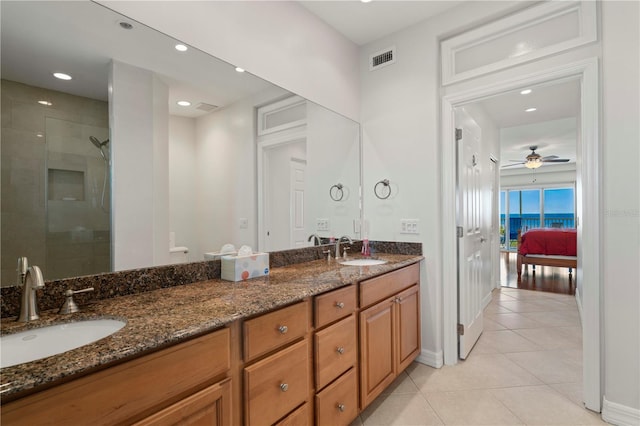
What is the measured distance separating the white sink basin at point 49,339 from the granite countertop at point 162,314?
0.9 inches

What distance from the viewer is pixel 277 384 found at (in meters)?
1.25

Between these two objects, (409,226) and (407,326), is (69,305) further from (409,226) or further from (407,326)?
(409,226)

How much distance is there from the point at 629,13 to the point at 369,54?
1731mm

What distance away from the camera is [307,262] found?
7.70ft

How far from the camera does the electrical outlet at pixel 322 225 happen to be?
255cm

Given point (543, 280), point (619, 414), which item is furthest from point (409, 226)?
point (543, 280)

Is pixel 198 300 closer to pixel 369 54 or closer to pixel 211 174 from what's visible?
pixel 211 174

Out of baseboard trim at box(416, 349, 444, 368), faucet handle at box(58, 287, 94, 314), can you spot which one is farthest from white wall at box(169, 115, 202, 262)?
baseboard trim at box(416, 349, 444, 368)

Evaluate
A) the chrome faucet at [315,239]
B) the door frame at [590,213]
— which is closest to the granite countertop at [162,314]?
the chrome faucet at [315,239]

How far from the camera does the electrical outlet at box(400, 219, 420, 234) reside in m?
2.56

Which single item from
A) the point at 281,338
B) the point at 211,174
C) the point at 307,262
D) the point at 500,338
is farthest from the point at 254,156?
the point at 500,338

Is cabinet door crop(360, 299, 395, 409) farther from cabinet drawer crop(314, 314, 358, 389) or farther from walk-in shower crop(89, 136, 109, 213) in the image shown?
walk-in shower crop(89, 136, 109, 213)

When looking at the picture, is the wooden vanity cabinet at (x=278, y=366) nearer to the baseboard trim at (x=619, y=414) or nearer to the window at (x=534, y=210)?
the baseboard trim at (x=619, y=414)

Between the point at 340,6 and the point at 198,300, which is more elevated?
the point at 340,6
